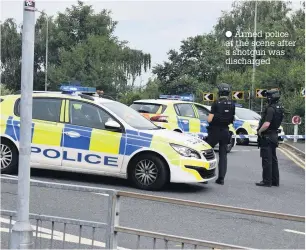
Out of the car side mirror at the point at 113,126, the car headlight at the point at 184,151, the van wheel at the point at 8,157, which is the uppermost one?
the car side mirror at the point at 113,126

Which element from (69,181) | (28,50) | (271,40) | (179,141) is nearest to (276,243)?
(28,50)

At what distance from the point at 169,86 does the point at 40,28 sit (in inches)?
1174

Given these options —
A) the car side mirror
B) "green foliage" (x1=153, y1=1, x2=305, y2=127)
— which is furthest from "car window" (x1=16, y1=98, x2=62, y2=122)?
"green foliage" (x1=153, y1=1, x2=305, y2=127)

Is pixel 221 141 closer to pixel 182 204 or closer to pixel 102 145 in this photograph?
pixel 102 145

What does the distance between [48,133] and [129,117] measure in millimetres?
1306

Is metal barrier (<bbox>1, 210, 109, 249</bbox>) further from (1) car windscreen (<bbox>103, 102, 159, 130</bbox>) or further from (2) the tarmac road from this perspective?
(1) car windscreen (<bbox>103, 102, 159, 130</bbox>)

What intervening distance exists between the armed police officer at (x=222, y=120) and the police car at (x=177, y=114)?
180 inches

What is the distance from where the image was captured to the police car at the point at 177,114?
14.1 metres

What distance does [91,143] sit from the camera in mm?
8344

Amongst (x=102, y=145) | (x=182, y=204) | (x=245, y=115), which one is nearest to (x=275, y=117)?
(x=102, y=145)

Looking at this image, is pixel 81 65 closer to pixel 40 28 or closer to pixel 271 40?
pixel 40 28

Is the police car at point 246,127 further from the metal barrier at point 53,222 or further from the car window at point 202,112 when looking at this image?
the metal barrier at point 53,222

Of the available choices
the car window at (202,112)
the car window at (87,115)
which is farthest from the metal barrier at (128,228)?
the car window at (202,112)

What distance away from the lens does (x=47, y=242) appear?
15.4ft
